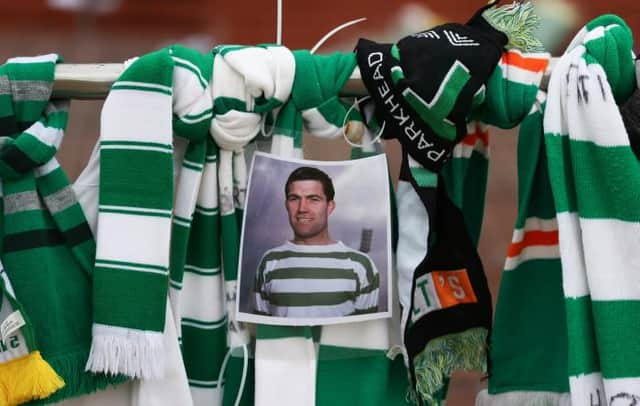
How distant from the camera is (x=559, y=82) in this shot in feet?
2.39

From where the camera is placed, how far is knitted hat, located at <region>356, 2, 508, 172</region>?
0.72 m

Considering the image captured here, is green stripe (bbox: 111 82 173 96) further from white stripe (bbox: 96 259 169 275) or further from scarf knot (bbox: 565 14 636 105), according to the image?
scarf knot (bbox: 565 14 636 105)

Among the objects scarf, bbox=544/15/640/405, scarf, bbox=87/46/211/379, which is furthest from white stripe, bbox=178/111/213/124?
scarf, bbox=544/15/640/405

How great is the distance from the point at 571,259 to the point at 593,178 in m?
0.07

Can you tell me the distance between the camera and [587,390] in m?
0.69

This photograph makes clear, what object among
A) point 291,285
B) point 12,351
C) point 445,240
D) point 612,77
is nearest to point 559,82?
point 612,77

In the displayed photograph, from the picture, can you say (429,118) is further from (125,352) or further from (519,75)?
(125,352)

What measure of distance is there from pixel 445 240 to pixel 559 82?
176 millimetres

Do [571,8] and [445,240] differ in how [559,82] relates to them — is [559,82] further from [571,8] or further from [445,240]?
[571,8]

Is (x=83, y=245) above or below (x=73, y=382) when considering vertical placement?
above

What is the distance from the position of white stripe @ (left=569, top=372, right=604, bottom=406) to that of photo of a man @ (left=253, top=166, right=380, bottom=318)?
188 mm

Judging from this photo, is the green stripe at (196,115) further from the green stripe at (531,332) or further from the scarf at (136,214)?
the green stripe at (531,332)

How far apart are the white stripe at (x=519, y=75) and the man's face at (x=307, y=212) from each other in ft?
0.66

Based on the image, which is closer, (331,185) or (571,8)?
(331,185)
